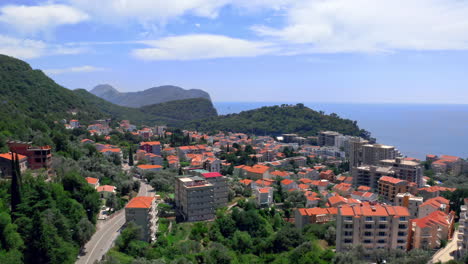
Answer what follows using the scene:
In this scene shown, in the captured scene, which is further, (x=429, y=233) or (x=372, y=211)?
(x=429, y=233)

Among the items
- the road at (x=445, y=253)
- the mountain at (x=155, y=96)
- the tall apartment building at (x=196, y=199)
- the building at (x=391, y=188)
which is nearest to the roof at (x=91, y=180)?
the tall apartment building at (x=196, y=199)

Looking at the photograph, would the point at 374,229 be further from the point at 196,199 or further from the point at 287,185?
the point at 287,185

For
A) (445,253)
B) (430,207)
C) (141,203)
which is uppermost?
(141,203)

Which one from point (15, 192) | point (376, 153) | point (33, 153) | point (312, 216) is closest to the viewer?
point (15, 192)

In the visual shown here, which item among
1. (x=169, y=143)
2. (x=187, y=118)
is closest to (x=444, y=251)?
(x=169, y=143)

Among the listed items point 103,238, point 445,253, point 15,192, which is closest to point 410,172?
point 445,253

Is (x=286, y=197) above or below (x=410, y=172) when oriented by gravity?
below

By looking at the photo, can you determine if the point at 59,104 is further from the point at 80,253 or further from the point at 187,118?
the point at 187,118

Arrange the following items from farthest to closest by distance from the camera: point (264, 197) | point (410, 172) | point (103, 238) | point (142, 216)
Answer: point (410, 172) < point (264, 197) < point (142, 216) < point (103, 238)
